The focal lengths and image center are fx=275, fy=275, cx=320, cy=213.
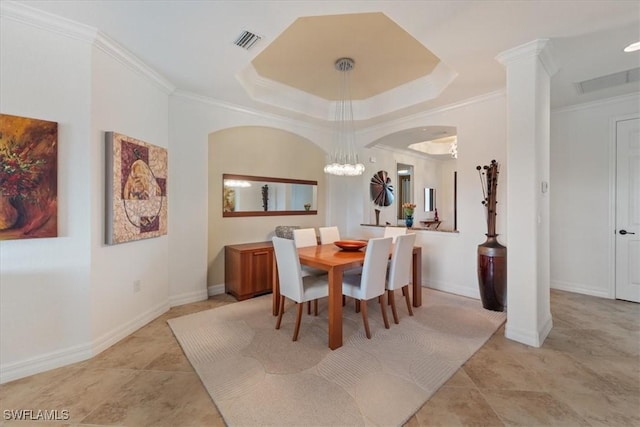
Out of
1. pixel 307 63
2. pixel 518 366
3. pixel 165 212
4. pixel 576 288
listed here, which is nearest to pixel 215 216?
pixel 165 212

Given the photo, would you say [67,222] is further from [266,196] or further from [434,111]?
[434,111]

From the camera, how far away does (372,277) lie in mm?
2670

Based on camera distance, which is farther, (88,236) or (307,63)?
(307,63)

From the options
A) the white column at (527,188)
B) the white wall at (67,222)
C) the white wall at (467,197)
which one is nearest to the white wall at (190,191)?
the white wall at (67,222)

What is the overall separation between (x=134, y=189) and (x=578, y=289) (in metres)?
5.85

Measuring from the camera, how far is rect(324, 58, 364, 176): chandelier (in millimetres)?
3529

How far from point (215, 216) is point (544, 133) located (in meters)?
4.00

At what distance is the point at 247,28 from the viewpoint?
233cm

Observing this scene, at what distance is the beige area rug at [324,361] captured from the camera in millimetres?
1724

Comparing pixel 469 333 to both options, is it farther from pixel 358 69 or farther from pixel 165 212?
pixel 165 212

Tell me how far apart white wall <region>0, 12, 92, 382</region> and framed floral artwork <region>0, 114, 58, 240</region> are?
6 centimetres

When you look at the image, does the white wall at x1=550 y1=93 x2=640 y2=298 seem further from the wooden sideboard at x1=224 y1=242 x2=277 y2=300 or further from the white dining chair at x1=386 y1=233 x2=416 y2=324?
the wooden sideboard at x1=224 y1=242 x2=277 y2=300

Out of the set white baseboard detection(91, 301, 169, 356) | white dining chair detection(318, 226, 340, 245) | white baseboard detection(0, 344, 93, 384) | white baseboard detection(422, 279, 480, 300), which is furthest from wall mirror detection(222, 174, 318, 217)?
white baseboard detection(422, 279, 480, 300)

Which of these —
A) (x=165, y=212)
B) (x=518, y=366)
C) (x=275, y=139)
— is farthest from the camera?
(x=275, y=139)
